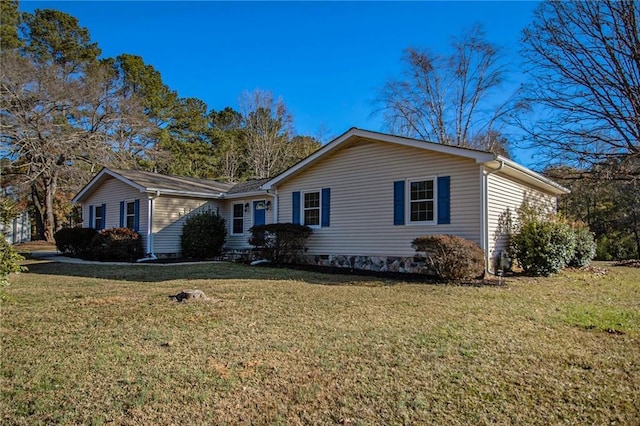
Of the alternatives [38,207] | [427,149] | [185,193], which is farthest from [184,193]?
[38,207]

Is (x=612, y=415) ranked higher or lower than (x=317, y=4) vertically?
lower

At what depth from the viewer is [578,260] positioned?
1235 cm

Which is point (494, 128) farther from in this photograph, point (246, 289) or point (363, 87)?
point (246, 289)

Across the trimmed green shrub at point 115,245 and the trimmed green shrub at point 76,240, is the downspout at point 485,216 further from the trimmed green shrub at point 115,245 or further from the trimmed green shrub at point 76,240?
the trimmed green shrub at point 76,240

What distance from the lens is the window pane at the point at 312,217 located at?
12953 millimetres

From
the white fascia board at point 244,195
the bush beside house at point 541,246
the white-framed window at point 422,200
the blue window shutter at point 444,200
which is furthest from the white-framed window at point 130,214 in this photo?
the bush beside house at point 541,246

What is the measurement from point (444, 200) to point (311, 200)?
15.0ft

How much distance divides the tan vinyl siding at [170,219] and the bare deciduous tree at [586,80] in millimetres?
14466

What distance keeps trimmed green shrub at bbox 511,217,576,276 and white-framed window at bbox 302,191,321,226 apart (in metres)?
5.90

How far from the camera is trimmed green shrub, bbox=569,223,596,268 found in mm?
12016

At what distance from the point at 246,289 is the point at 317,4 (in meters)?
8.50

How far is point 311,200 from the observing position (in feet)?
43.3

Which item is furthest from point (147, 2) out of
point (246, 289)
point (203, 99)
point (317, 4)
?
point (203, 99)

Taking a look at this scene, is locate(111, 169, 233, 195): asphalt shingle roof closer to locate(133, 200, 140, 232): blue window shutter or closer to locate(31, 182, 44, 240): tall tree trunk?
locate(133, 200, 140, 232): blue window shutter
